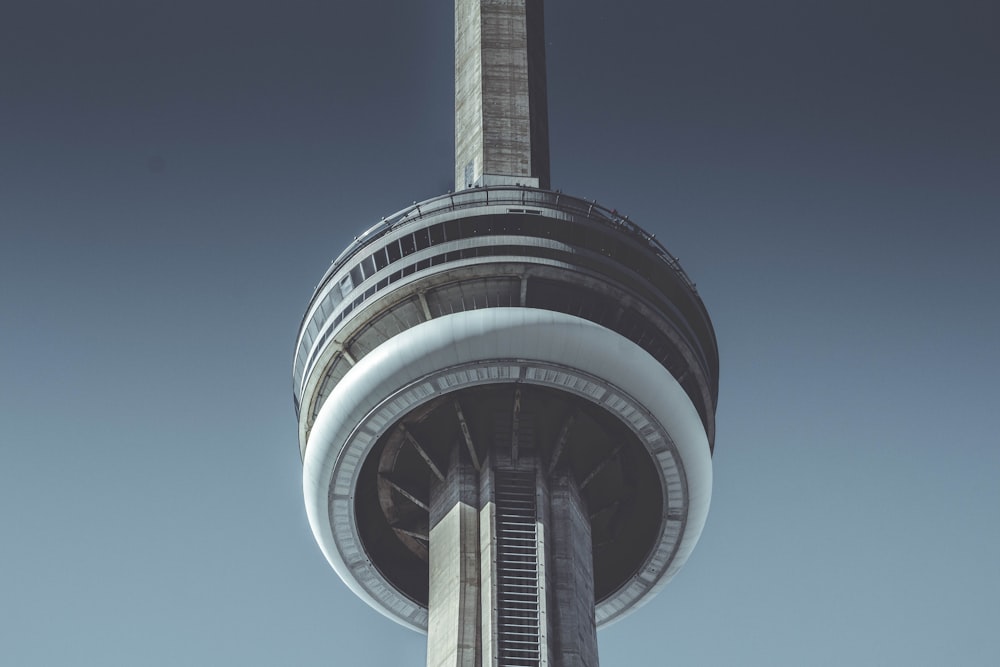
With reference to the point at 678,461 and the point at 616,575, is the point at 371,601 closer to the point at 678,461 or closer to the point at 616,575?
the point at 616,575

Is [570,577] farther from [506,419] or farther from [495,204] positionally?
[495,204]

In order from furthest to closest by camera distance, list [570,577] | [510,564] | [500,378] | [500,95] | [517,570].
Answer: [500,95], [570,577], [500,378], [510,564], [517,570]

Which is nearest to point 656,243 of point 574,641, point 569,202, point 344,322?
point 569,202

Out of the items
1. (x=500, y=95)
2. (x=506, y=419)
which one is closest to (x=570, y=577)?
(x=506, y=419)

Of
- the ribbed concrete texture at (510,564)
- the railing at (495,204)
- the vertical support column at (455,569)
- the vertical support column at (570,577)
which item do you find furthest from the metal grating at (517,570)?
the railing at (495,204)

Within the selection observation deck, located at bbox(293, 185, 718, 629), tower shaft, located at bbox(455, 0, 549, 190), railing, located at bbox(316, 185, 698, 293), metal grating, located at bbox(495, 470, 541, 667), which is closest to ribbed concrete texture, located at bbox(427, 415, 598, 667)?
metal grating, located at bbox(495, 470, 541, 667)

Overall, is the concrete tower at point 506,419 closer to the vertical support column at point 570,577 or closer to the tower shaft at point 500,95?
the vertical support column at point 570,577

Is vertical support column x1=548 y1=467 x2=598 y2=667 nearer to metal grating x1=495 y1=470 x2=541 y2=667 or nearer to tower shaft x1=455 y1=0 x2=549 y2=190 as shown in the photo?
metal grating x1=495 y1=470 x2=541 y2=667
